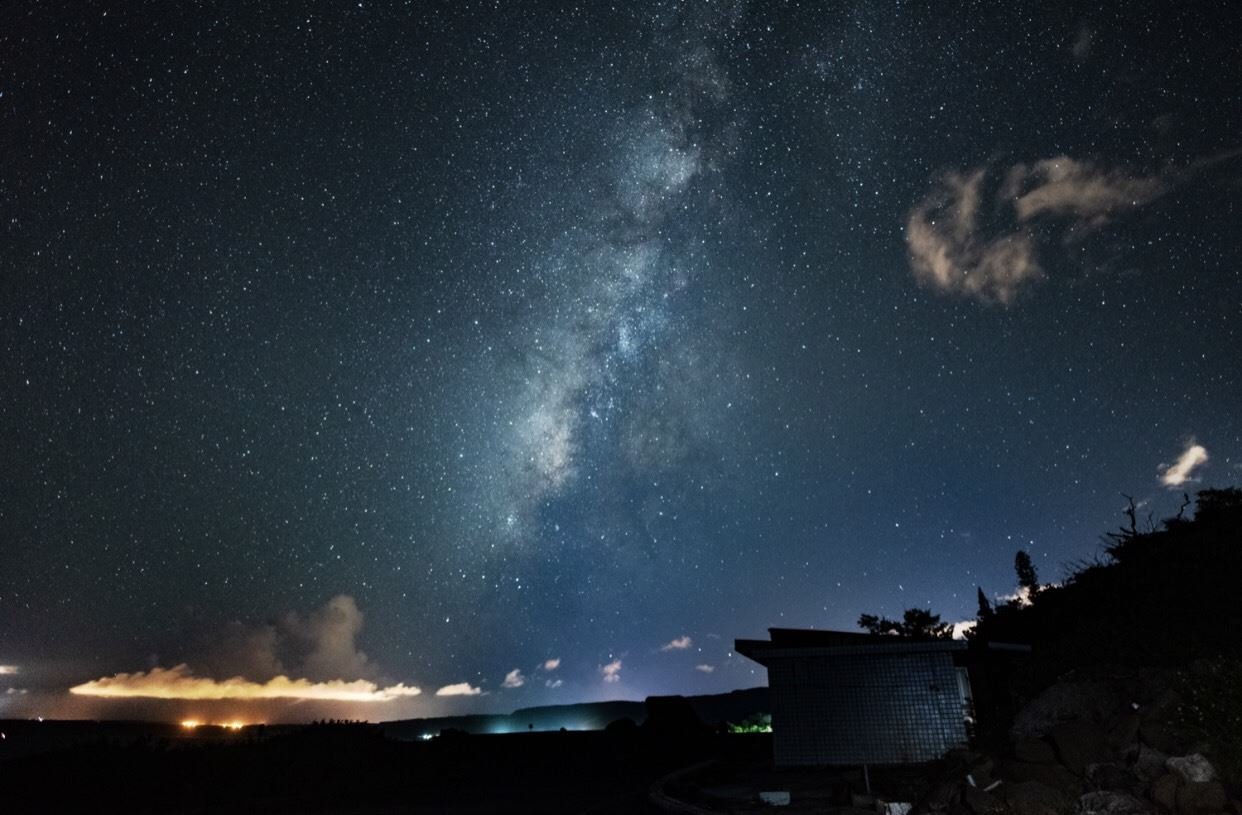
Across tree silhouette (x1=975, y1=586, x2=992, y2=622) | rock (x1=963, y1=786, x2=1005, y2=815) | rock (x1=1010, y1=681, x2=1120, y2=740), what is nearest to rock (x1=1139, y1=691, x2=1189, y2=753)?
rock (x1=1010, y1=681, x2=1120, y2=740)

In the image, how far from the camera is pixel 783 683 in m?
18.7

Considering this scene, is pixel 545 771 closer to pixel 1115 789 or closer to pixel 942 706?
pixel 942 706

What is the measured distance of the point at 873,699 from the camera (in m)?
17.7

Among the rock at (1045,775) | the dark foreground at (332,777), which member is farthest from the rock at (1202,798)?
the dark foreground at (332,777)

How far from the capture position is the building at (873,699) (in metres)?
17.2

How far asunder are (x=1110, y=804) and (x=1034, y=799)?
0.91m

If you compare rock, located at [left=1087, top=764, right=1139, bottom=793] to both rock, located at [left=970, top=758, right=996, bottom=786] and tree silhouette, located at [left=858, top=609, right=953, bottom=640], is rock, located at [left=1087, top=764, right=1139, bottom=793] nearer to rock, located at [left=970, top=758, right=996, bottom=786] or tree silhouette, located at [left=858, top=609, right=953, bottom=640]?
rock, located at [left=970, top=758, right=996, bottom=786]

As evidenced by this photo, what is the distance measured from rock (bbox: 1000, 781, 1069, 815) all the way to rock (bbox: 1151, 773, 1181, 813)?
1091mm

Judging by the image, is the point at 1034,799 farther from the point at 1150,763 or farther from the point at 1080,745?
the point at 1150,763

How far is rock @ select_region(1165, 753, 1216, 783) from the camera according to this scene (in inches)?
367

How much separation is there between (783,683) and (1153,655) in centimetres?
838

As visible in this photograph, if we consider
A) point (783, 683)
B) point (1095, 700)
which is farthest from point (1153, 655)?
point (783, 683)

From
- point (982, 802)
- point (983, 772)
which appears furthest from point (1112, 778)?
point (982, 802)

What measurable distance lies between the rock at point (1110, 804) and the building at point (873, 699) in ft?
24.2
